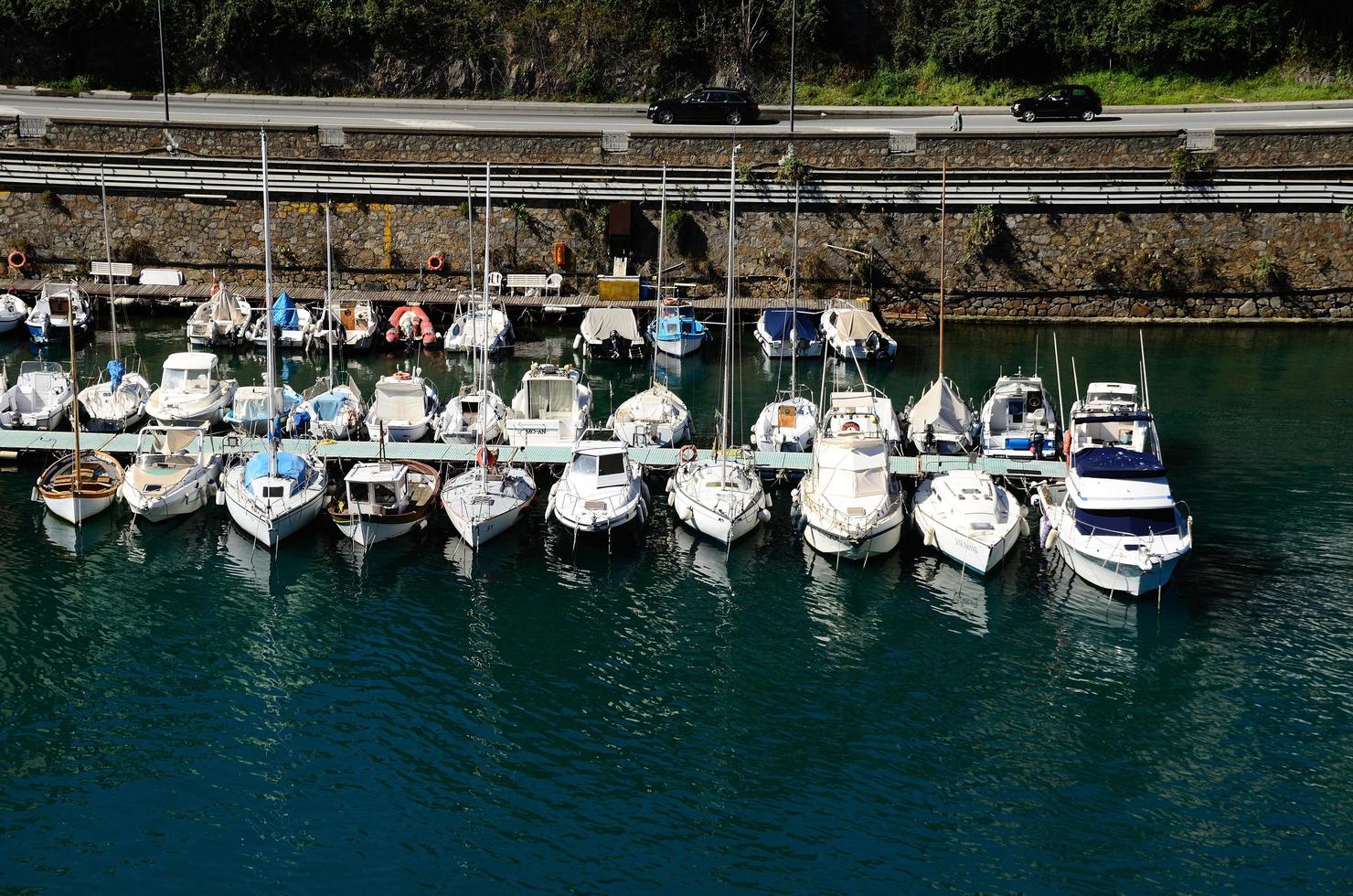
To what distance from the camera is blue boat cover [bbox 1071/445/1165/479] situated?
→ 34.1 meters

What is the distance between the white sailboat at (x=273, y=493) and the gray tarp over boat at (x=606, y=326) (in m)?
17.8

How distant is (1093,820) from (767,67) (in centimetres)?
5315

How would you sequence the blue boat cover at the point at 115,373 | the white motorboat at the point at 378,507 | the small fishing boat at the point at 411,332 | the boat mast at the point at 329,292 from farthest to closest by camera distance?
the small fishing boat at the point at 411,332 → the boat mast at the point at 329,292 → the blue boat cover at the point at 115,373 → the white motorboat at the point at 378,507

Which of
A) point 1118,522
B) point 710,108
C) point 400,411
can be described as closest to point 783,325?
point 710,108

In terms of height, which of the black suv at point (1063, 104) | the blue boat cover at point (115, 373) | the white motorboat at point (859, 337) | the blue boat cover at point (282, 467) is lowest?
the blue boat cover at point (282, 467)

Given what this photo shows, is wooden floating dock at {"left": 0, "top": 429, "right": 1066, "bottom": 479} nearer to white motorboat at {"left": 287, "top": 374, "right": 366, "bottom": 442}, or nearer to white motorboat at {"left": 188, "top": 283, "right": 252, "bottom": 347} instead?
white motorboat at {"left": 287, "top": 374, "right": 366, "bottom": 442}

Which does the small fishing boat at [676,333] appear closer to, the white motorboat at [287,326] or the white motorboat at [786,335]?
the white motorboat at [786,335]

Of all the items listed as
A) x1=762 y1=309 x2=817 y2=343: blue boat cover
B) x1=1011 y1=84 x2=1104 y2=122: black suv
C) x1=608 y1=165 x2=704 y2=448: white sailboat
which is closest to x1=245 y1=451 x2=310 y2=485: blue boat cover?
x1=608 y1=165 x2=704 y2=448: white sailboat

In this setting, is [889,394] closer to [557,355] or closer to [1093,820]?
[557,355]

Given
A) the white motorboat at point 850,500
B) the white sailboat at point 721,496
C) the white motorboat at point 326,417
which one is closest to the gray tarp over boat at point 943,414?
the white motorboat at point 850,500

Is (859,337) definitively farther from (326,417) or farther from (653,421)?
(326,417)

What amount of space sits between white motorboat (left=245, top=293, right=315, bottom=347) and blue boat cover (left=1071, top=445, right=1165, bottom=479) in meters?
→ 31.0

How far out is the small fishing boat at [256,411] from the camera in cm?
4134

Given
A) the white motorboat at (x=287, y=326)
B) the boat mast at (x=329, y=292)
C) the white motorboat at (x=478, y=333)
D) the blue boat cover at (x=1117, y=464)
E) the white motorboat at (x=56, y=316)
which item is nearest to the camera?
the blue boat cover at (x=1117, y=464)
